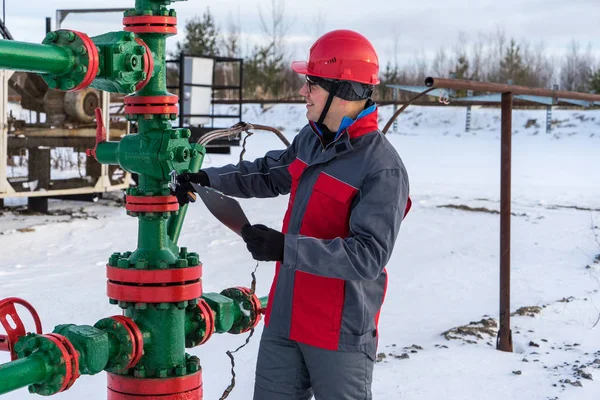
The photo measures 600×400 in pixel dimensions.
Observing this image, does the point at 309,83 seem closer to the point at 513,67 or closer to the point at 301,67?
the point at 301,67

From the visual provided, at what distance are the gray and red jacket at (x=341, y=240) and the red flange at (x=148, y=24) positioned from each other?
0.50m

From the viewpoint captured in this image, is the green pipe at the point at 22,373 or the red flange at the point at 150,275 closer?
the green pipe at the point at 22,373

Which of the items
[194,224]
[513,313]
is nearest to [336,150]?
[513,313]

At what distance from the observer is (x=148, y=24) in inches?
91.6

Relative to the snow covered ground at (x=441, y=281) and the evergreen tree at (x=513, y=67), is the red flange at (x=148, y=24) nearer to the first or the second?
the snow covered ground at (x=441, y=281)

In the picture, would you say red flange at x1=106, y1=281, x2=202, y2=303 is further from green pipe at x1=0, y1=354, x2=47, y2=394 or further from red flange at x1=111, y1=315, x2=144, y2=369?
green pipe at x1=0, y1=354, x2=47, y2=394

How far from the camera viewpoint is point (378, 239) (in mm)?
2201

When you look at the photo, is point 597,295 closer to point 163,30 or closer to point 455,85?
point 455,85

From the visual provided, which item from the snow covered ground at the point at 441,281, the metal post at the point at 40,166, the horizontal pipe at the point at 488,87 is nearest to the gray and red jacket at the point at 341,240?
the snow covered ground at the point at 441,281

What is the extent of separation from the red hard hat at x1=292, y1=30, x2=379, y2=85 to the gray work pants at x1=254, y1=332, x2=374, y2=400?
78 centimetres

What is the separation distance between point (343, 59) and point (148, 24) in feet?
1.81

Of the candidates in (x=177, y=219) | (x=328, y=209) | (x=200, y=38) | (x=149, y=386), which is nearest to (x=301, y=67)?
(x=328, y=209)

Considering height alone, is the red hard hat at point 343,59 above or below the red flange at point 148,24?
below

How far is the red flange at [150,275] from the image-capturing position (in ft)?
7.63
